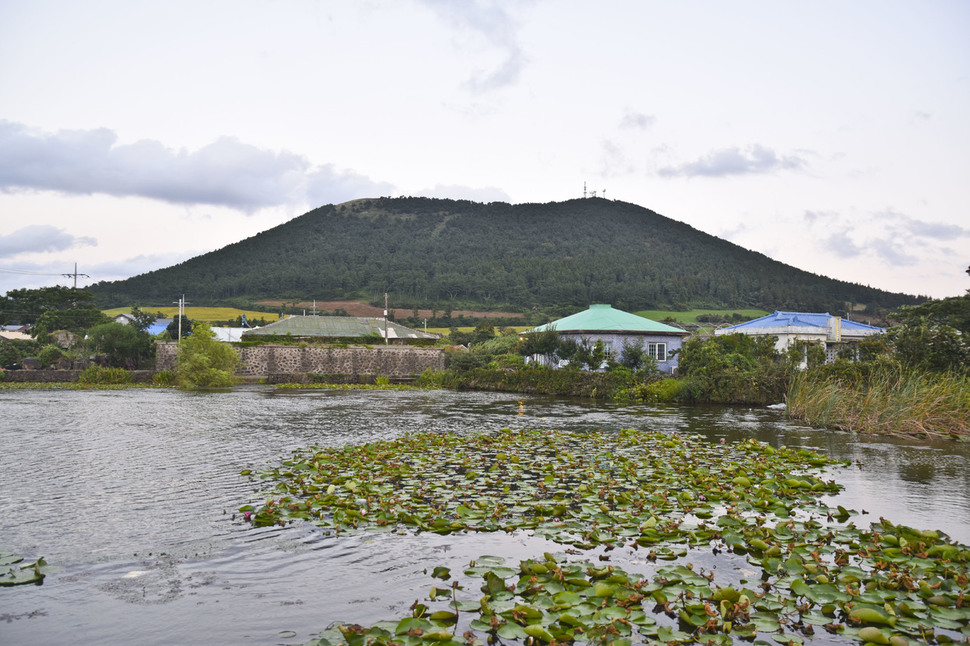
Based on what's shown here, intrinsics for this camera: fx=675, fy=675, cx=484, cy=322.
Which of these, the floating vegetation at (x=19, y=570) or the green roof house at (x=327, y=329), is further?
the green roof house at (x=327, y=329)

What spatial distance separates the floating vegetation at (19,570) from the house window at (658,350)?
42.6m

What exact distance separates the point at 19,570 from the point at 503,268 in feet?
372

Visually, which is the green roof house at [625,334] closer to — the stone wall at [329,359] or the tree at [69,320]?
the stone wall at [329,359]

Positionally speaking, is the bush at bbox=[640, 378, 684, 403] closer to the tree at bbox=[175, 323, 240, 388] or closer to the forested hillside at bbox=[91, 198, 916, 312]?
the tree at bbox=[175, 323, 240, 388]

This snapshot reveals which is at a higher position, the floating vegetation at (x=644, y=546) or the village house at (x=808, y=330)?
the village house at (x=808, y=330)

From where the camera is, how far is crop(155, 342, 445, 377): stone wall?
53344mm

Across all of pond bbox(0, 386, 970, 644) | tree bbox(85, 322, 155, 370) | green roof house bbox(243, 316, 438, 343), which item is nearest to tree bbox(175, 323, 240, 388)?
tree bbox(85, 322, 155, 370)

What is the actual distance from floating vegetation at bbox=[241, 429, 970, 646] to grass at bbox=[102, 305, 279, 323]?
288 feet

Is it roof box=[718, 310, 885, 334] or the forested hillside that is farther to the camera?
the forested hillside

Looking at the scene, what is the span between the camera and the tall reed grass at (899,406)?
710 inches

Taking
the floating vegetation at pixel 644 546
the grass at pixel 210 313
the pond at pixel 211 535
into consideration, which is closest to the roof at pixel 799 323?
the pond at pixel 211 535

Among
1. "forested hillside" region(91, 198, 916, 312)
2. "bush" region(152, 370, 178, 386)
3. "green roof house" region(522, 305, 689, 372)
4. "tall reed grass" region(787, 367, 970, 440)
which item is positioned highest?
"forested hillside" region(91, 198, 916, 312)

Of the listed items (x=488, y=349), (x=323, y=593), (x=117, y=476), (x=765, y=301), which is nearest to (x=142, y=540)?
(x=323, y=593)

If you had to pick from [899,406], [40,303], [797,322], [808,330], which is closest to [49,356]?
[40,303]
